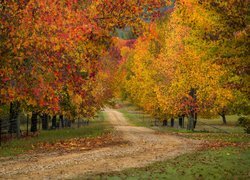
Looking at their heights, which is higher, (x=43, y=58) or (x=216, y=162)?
(x=43, y=58)

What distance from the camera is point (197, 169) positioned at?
47.6 ft

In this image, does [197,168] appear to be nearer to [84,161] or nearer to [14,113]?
[84,161]

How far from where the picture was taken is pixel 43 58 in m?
16.4

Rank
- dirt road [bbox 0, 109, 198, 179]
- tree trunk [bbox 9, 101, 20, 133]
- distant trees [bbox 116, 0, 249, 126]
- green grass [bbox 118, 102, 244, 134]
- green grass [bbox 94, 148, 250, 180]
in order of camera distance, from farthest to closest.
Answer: green grass [bbox 118, 102, 244, 134] < tree trunk [bbox 9, 101, 20, 133] < distant trees [bbox 116, 0, 249, 126] < dirt road [bbox 0, 109, 198, 179] < green grass [bbox 94, 148, 250, 180]

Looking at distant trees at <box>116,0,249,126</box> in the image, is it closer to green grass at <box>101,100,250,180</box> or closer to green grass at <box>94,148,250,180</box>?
green grass at <box>101,100,250,180</box>

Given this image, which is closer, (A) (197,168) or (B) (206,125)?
(A) (197,168)

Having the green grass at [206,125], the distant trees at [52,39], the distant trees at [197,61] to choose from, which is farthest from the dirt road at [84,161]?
the green grass at [206,125]

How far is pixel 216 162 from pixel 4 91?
370 inches

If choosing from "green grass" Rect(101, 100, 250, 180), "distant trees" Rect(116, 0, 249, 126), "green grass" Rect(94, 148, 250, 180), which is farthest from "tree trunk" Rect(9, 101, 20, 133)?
"green grass" Rect(94, 148, 250, 180)

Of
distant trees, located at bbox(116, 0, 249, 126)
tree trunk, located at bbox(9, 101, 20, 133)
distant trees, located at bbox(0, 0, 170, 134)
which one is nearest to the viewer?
distant trees, located at bbox(0, 0, 170, 134)

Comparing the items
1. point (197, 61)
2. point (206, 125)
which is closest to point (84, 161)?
point (197, 61)

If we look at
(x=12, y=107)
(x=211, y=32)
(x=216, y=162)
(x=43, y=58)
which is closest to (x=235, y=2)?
(x=211, y=32)

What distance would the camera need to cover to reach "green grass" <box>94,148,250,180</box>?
43.3 ft

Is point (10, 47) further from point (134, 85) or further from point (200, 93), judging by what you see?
point (134, 85)
